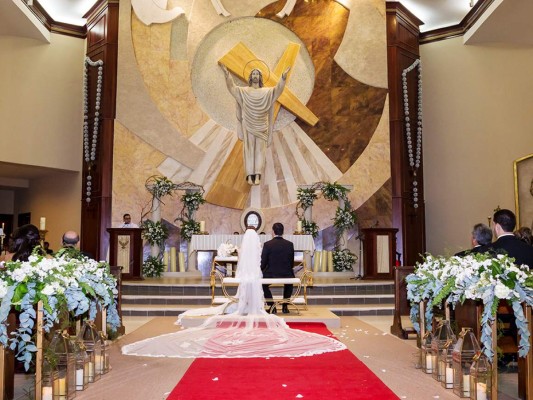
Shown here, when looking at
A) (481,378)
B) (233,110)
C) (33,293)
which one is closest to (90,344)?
(33,293)

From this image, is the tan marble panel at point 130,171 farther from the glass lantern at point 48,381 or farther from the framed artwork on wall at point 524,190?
the glass lantern at point 48,381

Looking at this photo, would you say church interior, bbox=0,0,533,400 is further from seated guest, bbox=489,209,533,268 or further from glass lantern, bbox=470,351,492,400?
glass lantern, bbox=470,351,492,400

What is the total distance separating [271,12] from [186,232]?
19.6 ft

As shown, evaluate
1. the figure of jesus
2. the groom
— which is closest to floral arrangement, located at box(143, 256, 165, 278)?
the figure of jesus

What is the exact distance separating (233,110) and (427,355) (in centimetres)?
1064

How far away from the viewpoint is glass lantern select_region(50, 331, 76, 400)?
14.3 ft

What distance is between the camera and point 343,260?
45.3 feet

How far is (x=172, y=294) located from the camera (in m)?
10.7

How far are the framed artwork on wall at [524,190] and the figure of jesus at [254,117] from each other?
5.46m

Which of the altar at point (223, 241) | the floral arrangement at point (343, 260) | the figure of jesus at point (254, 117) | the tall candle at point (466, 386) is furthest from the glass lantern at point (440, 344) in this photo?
the figure of jesus at point (254, 117)

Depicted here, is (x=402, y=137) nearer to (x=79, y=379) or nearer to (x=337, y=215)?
(x=337, y=215)

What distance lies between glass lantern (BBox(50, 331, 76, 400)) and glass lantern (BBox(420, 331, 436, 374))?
2998mm

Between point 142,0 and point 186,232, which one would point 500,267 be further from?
point 142,0

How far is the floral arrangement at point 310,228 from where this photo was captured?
1365 centimetres
